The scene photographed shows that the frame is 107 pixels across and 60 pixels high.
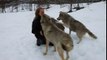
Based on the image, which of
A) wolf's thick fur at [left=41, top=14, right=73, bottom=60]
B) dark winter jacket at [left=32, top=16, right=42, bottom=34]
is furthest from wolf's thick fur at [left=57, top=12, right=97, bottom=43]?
wolf's thick fur at [left=41, top=14, right=73, bottom=60]

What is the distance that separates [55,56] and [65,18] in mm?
1537

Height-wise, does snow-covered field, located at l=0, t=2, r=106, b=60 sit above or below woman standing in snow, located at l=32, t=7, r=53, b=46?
below

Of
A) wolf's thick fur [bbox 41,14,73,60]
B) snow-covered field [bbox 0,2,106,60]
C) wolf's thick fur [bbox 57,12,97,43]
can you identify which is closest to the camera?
wolf's thick fur [bbox 41,14,73,60]

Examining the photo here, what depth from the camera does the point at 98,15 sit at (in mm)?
12297

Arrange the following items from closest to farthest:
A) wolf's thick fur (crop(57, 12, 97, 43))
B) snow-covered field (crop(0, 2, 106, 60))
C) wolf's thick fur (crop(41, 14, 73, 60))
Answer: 1. wolf's thick fur (crop(41, 14, 73, 60))
2. snow-covered field (crop(0, 2, 106, 60))
3. wolf's thick fur (crop(57, 12, 97, 43))

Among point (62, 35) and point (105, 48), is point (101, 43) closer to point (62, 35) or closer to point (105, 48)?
point (105, 48)

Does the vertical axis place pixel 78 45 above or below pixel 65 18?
below

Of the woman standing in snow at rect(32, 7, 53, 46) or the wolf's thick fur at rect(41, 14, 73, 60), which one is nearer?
the wolf's thick fur at rect(41, 14, 73, 60)

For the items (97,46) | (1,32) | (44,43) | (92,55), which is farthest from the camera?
(1,32)

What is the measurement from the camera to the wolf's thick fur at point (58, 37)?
20.8 ft

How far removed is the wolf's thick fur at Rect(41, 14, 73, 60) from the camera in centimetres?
635

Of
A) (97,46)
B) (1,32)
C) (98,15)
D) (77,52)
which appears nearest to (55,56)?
(77,52)

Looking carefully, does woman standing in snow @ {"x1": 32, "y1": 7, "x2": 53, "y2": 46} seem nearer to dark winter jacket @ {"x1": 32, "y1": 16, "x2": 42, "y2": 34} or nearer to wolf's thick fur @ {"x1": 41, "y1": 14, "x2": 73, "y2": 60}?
dark winter jacket @ {"x1": 32, "y1": 16, "x2": 42, "y2": 34}

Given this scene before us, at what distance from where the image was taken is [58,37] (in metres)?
6.56
